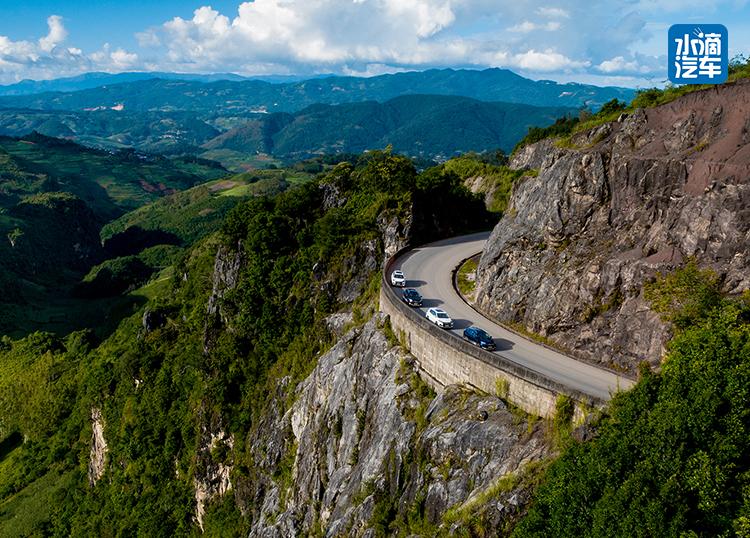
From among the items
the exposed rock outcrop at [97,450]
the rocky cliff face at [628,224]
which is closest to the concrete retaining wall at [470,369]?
the rocky cliff face at [628,224]

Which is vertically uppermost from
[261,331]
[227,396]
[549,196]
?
[549,196]

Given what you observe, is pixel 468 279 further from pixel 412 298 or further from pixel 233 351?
pixel 233 351

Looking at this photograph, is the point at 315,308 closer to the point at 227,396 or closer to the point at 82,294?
the point at 227,396

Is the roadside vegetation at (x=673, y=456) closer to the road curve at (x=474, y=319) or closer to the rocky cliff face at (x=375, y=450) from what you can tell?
the rocky cliff face at (x=375, y=450)

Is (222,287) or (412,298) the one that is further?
(222,287)

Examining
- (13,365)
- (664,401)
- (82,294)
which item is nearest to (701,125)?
(664,401)

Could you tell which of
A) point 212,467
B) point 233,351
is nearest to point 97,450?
point 212,467

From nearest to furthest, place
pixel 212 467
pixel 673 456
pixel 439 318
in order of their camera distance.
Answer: pixel 673 456, pixel 439 318, pixel 212 467
